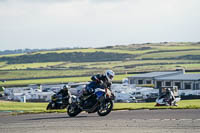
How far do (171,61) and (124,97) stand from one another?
117 meters

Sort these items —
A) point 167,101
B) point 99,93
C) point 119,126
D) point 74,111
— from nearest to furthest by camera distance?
point 119,126 → point 99,93 → point 74,111 → point 167,101

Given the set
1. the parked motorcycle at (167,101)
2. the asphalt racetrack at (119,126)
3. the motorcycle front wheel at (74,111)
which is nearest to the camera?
the asphalt racetrack at (119,126)

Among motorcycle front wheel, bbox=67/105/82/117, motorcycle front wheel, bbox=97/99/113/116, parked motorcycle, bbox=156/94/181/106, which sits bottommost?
parked motorcycle, bbox=156/94/181/106

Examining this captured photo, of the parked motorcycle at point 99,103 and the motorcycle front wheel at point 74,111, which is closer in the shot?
the parked motorcycle at point 99,103

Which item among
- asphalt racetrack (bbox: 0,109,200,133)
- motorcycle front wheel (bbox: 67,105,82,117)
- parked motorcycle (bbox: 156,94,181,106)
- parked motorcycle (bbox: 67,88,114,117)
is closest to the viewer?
asphalt racetrack (bbox: 0,109,200,133)

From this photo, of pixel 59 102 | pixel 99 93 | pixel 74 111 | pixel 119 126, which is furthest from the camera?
pixel 59 102

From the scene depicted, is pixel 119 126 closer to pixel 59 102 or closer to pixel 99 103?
pixel 99 103

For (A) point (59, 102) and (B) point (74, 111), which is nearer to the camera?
(B) point (74, 111)

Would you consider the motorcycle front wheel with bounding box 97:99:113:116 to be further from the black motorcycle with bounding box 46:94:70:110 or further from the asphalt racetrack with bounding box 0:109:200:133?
the black motorcycle with bounding box 46:94:70:110

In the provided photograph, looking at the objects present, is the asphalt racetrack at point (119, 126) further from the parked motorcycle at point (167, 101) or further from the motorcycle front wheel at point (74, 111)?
the parked motorcycle at point (167, 101)

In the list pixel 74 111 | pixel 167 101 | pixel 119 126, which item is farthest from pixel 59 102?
pixel 119 126

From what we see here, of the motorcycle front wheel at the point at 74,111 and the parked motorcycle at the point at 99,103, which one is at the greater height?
the parked motorcycle at the point at 99,103

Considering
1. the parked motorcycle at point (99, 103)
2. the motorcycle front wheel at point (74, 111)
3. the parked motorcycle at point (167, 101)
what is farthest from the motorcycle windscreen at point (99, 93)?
the parked motorcycle at point (167, 101)

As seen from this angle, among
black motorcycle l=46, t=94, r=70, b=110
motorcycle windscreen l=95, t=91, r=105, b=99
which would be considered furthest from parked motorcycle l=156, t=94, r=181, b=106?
motorcycle windscreen l=95, t=91, r=105, b=99
